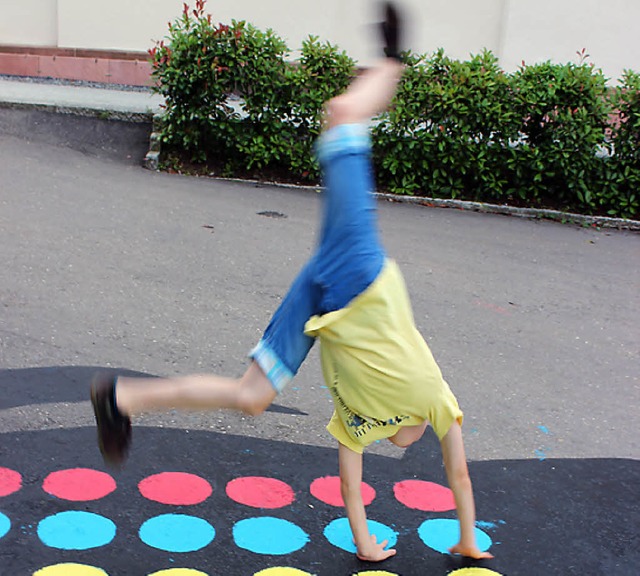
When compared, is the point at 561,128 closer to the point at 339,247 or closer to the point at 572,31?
the point at 572,31

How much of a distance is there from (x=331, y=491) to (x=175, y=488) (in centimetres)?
63

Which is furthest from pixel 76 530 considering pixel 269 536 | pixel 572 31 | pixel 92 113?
pixel 572 31

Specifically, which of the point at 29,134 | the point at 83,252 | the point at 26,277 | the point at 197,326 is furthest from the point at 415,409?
the point at 29,134

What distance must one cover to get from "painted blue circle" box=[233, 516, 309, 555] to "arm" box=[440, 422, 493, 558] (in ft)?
1.92

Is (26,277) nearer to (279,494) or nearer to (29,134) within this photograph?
(279,494)

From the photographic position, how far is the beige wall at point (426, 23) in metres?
12.8

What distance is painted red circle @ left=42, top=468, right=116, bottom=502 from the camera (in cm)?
319

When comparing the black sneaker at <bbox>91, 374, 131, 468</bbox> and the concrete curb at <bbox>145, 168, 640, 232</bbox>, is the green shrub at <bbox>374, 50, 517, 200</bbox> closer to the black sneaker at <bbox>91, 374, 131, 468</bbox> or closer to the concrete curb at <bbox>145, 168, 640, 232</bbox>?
the concrete curb at <bbox>145, 168, 640, 232</bbox>

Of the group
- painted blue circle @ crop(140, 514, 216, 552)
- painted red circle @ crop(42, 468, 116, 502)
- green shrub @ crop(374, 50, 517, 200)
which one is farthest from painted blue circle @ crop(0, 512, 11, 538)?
green shrub @ crop(374, 50, 517, 200)

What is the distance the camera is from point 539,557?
10.1ft

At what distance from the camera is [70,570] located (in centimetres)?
273

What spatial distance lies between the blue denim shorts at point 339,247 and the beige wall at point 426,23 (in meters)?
10.8

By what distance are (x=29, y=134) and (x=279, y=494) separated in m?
8.15

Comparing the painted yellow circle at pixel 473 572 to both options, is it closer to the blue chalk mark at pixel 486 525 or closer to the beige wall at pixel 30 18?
the blue chalk mark at pixel 486 525
